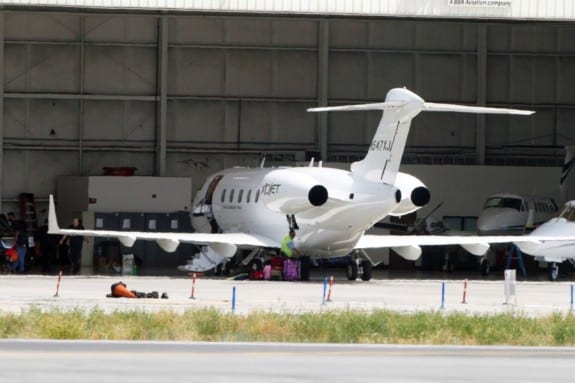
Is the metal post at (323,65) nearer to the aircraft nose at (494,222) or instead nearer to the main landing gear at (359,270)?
the aircraft nose at (494,222)

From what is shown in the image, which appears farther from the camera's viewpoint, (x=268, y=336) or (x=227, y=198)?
(x=227, y=198)

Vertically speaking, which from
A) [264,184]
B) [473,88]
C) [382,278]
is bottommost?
[382,278]

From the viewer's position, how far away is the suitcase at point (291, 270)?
144ft

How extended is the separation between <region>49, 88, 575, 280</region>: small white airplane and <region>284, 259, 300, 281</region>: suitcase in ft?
1.63

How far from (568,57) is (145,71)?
16338 millimetres

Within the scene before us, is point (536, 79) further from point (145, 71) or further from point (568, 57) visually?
point (145, 71)

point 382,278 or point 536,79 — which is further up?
point 536,79

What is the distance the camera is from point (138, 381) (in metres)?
17.3

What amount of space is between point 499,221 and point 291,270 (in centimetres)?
1184

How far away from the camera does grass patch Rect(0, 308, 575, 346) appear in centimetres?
2355

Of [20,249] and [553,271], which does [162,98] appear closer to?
[20,249]

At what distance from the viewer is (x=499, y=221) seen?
175 feet

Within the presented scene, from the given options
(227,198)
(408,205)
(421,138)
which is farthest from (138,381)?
(421,138)

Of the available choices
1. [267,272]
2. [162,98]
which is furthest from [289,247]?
[162,98]
